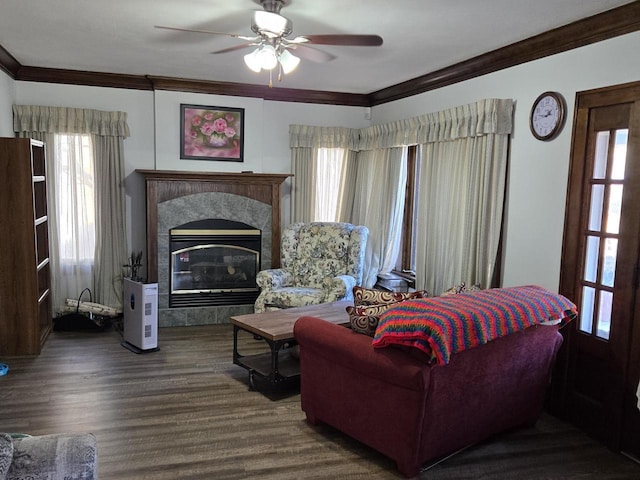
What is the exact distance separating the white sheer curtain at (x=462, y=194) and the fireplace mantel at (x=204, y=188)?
64.1 inches

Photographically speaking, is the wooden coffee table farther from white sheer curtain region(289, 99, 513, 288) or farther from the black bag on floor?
the black bag on floor

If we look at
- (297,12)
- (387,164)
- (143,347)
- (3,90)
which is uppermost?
(297,12)

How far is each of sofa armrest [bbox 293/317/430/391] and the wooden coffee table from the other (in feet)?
1.64

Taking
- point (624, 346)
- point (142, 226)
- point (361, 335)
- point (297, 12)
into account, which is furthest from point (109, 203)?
point (624, 346)

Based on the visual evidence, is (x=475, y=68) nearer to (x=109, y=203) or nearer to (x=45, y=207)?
(x=109, y=203)

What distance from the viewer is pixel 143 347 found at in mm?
4516

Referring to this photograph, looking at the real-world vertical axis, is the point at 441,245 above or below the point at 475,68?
below

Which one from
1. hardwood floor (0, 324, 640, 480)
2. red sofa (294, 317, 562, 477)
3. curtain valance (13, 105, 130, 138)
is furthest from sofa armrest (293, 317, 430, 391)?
curtain valance (13, 105, 130, 138)

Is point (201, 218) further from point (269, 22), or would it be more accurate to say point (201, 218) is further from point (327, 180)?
point (269, 22)

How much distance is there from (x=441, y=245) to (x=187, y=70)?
2.92 meters

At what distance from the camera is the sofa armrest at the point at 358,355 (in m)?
2.48

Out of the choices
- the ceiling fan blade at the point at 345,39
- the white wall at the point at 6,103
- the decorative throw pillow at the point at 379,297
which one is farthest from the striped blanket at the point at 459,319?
the white wall at the point at 6,103

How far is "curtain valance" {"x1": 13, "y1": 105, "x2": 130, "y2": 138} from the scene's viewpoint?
5027 mm

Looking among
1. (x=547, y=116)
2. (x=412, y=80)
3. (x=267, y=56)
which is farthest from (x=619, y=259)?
(x=412, y=80)
